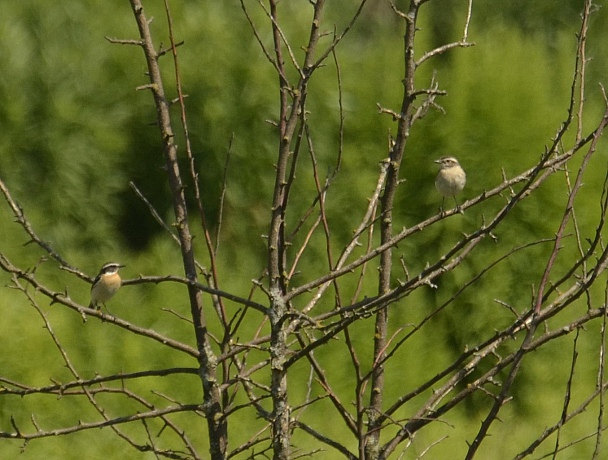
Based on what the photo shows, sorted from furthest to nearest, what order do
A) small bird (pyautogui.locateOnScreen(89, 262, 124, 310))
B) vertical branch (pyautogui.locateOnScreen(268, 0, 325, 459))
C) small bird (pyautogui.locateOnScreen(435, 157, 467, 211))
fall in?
small bird (pyautogui.locateOnScreen(435, 157, 467, 211)) < small bird (pyautogui.locateOnScreen(89, 262, 124, 310)) < vertical branch (pyautogui.locateOnScreen(268, 0, 325, 459))

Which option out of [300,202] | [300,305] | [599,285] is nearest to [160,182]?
[300,202]

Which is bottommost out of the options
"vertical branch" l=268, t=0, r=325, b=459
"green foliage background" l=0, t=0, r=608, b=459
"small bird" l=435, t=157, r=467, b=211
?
"vertical branch" l=268, t=0, r=325, b=459

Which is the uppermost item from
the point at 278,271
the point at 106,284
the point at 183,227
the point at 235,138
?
the point at 235,138

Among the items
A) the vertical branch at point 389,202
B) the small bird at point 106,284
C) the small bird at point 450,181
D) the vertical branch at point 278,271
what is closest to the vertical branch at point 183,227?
the vertical branch at point 278,271

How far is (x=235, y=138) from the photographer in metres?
6.41

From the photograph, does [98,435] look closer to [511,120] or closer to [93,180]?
[93,180]

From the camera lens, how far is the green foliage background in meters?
6.05

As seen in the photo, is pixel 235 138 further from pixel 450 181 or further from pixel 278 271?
pixel 278 271

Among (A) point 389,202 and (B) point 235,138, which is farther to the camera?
(B) point 235,138

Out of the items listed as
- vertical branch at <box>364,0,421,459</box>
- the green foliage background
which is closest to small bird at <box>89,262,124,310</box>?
vertical branch at <box>364,0,421,459</box>

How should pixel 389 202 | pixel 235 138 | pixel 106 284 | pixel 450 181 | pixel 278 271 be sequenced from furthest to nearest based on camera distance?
pixel 235 138 < pixel 450 181 < pixel 106 284 < pixel 389 202 < pixel 278 271

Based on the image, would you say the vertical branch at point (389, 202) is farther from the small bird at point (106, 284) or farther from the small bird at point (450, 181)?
the small bird at point (450, 181)

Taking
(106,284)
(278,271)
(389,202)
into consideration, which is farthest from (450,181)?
(278,271)

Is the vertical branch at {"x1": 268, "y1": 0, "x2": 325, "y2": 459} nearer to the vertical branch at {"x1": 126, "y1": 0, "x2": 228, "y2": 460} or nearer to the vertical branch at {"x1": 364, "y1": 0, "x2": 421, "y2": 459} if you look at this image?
the vertical branch at {"x1": 126, "y1": 0, "x2": 228, "y2": 460}
